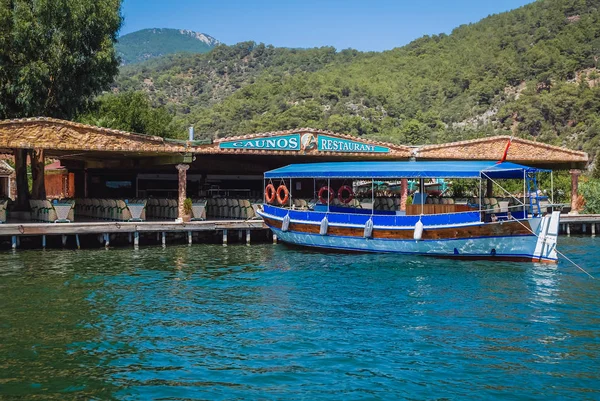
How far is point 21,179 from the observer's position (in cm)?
3356

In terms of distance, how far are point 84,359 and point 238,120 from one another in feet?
302

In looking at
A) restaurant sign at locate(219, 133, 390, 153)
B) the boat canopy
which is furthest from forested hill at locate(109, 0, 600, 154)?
the boat canopy

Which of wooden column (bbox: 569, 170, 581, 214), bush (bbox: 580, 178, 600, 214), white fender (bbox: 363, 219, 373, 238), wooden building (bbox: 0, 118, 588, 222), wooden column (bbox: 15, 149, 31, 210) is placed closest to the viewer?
white fender (bbox: 363, 219, 373, 238)

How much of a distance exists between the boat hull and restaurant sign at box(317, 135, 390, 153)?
620cm

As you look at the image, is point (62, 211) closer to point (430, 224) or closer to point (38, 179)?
point (38, 179)

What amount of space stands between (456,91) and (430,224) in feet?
285

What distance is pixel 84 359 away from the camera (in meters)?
12.2

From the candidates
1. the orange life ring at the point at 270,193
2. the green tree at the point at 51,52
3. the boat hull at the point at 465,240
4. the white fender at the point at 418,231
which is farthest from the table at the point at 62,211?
the white fender at the point at 418,231

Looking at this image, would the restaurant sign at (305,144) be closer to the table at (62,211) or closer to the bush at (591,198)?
the table at (62,211)

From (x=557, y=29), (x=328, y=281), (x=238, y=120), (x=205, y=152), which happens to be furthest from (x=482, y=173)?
(x=557, y=29)

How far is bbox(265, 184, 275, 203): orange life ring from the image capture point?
30394 millimetres

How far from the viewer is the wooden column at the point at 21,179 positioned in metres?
32.6

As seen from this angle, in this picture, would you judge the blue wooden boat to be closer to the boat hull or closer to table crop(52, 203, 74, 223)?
the boat hull

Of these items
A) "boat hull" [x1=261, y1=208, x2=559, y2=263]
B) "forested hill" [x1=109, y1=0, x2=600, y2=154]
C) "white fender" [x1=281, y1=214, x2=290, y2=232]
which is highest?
"forested hill" [x1=109, y1=0, x2=600, y2=154]
